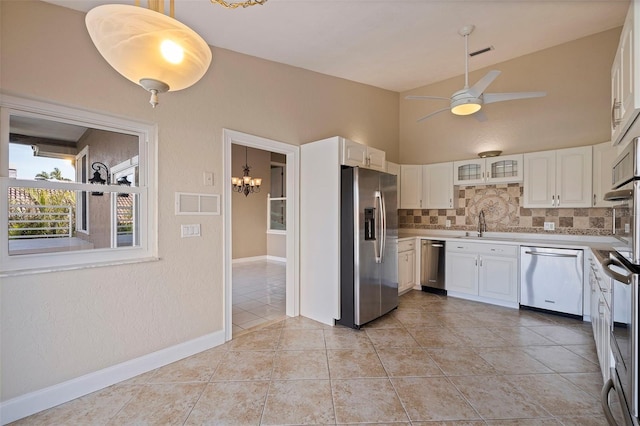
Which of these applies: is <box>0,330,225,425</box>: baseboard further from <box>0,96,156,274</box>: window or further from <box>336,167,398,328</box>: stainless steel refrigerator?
<box>336,167,398,328</box>: stainless steel refrigerator

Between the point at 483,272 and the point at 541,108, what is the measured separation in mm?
2480

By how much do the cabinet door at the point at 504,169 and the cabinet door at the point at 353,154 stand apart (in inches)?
82.5

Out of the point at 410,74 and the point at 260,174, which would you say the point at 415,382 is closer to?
the point at 410,74

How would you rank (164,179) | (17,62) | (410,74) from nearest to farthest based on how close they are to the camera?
1. (17,62)
2. (164,179)
3. (410,74)

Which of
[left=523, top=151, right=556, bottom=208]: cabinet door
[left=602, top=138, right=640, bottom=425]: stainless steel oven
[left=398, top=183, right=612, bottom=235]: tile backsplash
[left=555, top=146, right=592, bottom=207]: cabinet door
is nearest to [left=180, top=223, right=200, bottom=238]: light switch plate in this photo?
[left=602, top=138, right=640, bottom=425]: stainless steel oven

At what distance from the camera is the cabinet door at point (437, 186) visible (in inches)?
185

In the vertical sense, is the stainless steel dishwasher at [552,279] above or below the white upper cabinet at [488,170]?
below

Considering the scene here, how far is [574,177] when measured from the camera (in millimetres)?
3641

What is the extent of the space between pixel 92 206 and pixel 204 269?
1.06 m

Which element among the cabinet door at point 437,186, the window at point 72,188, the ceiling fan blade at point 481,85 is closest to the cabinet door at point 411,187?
the cabinet door at point 437,186

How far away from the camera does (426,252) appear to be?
4602mm

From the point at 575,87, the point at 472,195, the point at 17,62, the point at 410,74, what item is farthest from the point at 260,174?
the point at 575,87

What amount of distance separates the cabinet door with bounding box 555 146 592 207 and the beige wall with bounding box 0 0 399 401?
350 cm

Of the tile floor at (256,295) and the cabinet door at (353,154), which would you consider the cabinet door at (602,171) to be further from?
the tile floor at (256,295)
